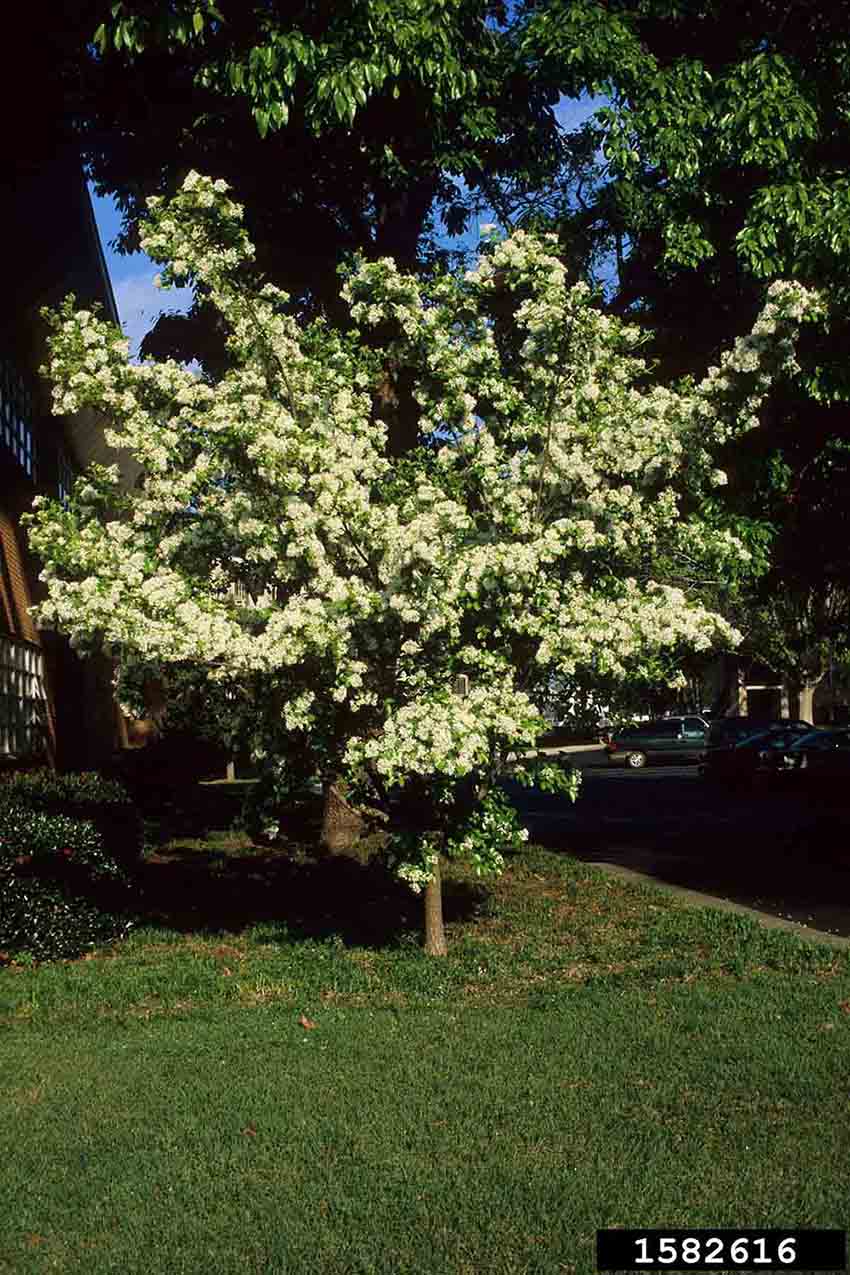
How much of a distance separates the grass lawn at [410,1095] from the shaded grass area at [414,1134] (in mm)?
16

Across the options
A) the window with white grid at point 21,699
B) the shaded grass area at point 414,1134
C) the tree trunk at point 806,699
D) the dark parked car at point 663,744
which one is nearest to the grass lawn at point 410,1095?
the shaded grass area at point 414,1134

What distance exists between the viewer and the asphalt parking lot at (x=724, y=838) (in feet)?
45.8

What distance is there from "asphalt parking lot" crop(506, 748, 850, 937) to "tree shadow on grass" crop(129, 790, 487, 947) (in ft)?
9.76

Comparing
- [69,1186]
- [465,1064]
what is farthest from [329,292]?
[69,1186]

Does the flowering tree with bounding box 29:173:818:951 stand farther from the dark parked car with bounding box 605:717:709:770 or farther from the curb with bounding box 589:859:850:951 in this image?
the dark parked car with bounding box 605:717:709:770

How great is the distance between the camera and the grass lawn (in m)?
4.96

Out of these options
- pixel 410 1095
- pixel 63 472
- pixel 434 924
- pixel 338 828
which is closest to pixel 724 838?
pixel 338 828

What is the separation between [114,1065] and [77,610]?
2.84m

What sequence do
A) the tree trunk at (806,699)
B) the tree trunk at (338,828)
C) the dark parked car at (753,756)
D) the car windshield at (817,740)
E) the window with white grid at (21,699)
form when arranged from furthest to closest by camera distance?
the tree trunk at (806,699) < the dark parked car at (753,756) < the car windshield at (817,740) < the tree trunk at (338,828) < the window with white grid at (21,699)

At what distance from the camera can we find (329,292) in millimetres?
16250

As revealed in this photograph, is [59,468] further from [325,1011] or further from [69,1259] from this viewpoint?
[69,1259]

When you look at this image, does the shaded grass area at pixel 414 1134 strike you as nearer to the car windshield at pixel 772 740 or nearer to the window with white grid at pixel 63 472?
the window with white grid at pixel 63 472

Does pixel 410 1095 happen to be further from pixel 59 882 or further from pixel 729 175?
pixel 729 175

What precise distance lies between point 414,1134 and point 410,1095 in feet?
2.06
